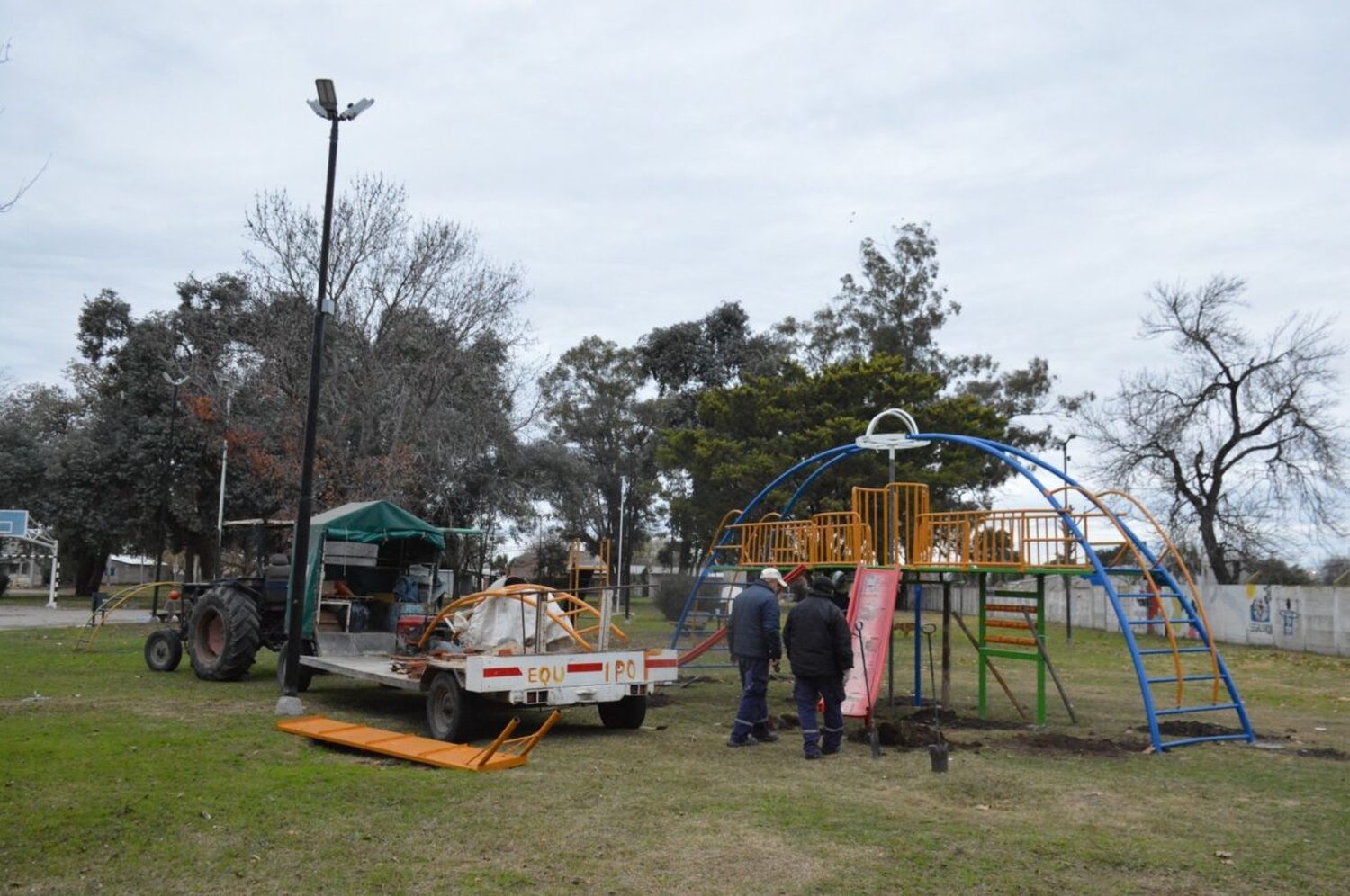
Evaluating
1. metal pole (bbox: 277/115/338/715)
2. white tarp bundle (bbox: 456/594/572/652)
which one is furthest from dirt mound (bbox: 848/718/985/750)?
metal pole (bbox: 277/115/338/715)

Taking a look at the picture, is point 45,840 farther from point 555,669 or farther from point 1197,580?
point 1197,580

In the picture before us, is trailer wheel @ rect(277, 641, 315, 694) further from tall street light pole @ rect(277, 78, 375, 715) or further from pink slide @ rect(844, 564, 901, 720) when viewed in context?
pink slide @ rect(844, 564, 901, 720)

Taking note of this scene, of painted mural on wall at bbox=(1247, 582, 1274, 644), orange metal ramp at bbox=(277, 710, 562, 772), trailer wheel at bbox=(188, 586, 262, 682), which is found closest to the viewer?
orange metal ramp at bbox=(277, 710, 562, 772)

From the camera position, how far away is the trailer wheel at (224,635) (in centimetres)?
1386

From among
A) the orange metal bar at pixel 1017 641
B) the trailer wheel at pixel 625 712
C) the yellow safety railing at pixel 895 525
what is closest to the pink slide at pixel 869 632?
the yellow safety railing at pixel 895 525

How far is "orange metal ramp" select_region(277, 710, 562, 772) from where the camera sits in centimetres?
837

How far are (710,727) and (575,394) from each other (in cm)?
4369

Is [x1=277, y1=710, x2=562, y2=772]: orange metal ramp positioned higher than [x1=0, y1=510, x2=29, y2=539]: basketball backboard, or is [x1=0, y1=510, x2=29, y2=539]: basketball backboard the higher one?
[x1=0, y1=510, x2=29, y2=539]: basketball backboard

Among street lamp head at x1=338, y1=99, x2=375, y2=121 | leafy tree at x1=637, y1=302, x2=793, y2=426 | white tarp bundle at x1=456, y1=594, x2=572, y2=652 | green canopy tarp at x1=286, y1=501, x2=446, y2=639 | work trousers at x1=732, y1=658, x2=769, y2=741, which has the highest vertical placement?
leafy tree at x1=637, y1=302, x2=793, y2=426

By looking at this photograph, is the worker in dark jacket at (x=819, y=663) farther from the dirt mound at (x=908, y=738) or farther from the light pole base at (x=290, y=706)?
the light pole base at (x=290, y=706)

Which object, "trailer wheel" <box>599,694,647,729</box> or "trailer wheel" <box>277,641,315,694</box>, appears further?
"trailer wheel" <box>277,641,315,694</box>

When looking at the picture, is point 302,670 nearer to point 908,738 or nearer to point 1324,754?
point 908,738

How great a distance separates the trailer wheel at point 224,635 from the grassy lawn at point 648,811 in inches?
73.3

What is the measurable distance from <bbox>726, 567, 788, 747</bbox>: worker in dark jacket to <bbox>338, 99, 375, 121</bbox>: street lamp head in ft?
21.9
